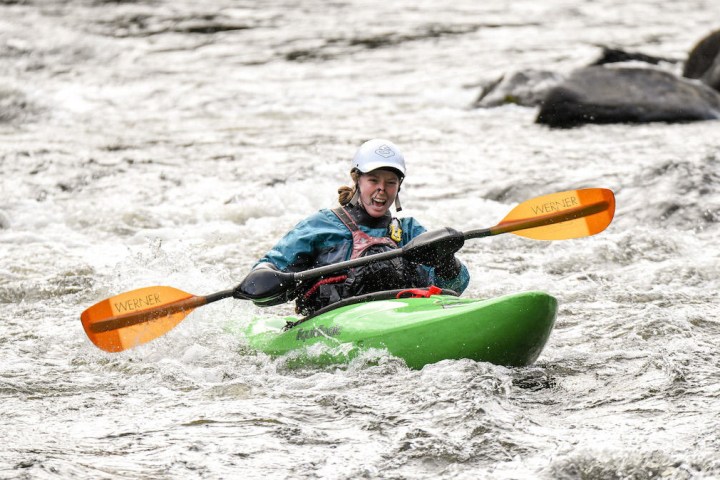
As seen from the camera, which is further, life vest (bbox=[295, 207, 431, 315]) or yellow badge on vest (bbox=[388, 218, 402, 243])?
yellow badge on vest (bbox=[388, 218, 402, 243])

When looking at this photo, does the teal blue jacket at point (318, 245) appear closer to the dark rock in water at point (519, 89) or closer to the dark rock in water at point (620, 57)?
the dark rock in water at point (519, 89)

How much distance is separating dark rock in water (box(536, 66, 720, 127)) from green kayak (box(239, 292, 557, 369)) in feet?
25.8

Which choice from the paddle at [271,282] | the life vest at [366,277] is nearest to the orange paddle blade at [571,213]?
the paddle at [271,282]

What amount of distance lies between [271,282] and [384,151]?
2.87 feet

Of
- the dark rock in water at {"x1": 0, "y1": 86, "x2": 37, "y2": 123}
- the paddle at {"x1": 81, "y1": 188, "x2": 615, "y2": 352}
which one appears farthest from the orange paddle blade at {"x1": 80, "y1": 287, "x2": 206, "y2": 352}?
the dark rock in water at {"x1": 0, "y1": 86, "x2": 37, "y2": 123}

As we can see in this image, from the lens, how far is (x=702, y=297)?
5.88 metres

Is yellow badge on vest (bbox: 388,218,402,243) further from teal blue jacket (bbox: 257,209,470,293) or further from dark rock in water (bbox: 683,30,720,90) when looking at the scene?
dark rock in water (bbox: 683,30,720,90)

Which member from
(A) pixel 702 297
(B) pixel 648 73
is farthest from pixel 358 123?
(A) pixel 702 297

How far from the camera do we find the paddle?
470 cm

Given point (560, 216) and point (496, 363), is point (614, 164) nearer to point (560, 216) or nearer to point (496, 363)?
point (560, 216)

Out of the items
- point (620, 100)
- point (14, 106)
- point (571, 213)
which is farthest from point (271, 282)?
point (14, 106)

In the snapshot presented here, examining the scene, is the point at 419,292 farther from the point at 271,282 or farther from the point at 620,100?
the point at 620,100

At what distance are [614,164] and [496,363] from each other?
597cm

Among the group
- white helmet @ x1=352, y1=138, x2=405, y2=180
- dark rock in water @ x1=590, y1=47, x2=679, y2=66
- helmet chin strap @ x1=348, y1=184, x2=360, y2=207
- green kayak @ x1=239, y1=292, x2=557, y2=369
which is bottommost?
dark rock in water @ x1=590, y1=47, x2=679, y2=66
